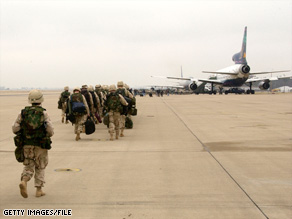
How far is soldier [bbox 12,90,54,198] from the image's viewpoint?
18.5 ft

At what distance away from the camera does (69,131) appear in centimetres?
1422

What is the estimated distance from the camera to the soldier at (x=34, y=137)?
18.5 feet

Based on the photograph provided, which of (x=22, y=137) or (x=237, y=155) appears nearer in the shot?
(x=22, y=137)

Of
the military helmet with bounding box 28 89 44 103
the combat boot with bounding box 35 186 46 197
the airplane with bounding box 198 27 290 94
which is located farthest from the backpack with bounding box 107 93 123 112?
the airplane with bounding box 198 27 290 94

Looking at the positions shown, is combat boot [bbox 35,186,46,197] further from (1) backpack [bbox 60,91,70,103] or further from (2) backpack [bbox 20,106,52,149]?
(1) backpack [bbox 60,91,70,103]

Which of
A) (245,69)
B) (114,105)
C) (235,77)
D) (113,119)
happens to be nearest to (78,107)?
(114,105)

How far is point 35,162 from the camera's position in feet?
19.0

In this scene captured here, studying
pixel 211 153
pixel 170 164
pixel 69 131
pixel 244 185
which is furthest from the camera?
pixel 69 131

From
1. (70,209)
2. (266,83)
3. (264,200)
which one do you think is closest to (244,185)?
(264,200)

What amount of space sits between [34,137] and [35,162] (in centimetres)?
40

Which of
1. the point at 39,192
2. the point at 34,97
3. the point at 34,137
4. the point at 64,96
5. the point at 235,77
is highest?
the point at 235,77

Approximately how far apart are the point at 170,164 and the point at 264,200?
2.77m

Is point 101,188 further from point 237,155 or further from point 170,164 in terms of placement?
point 237,155

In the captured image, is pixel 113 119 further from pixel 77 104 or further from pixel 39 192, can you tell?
pixel 39 192
